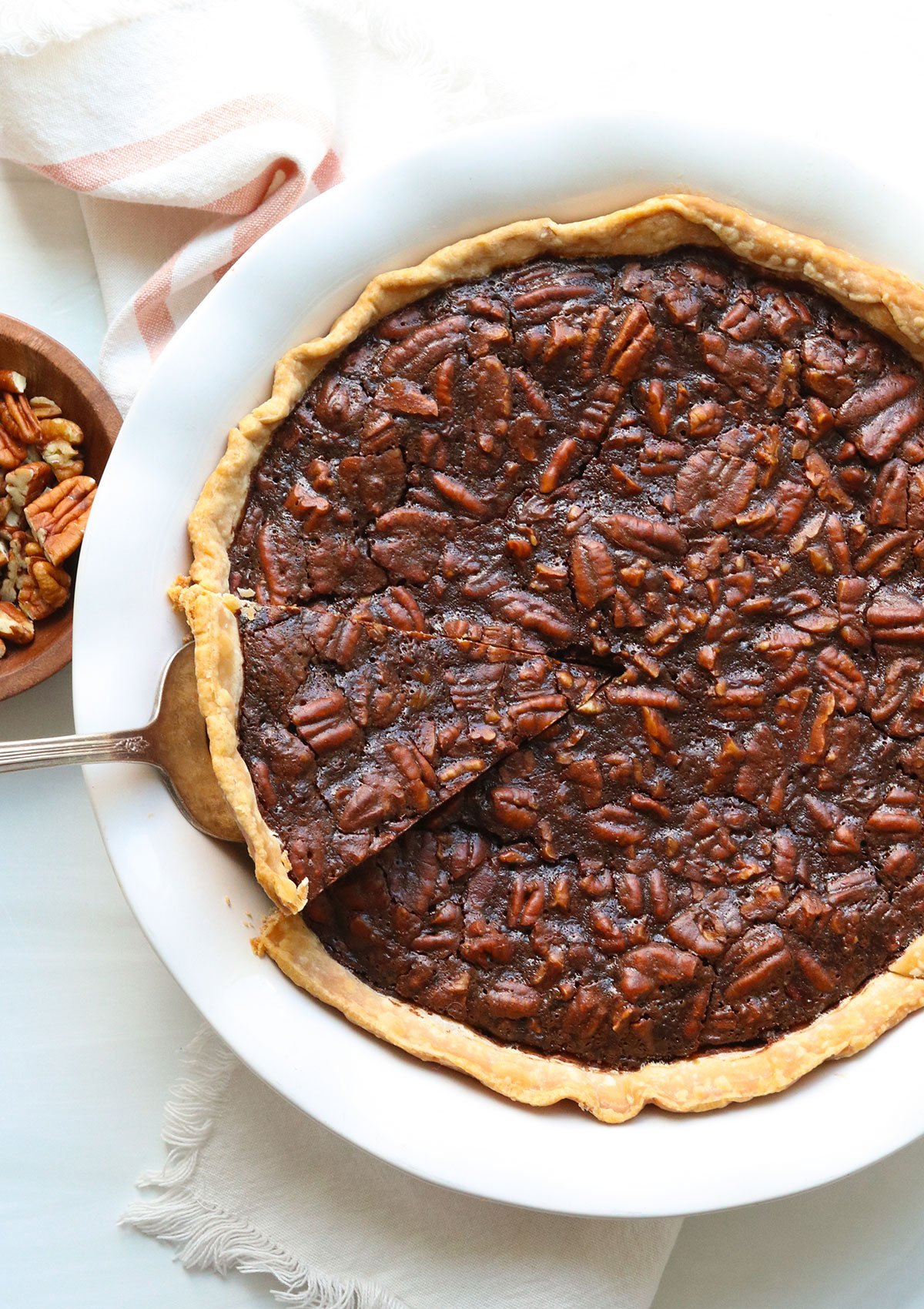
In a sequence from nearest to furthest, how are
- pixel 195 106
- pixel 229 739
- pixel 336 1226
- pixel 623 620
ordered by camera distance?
pixel 229 739 → pixel 623 620 → pixel 195 106 → pixel 336 1226

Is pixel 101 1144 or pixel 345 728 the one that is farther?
pixel 101 1144

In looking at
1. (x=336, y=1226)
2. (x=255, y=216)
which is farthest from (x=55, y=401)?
(x=336, y=1226)

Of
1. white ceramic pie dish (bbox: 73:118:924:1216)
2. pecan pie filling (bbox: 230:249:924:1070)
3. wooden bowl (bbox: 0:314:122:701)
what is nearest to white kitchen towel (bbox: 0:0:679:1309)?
wooden bowl (bbox: 0:314:122:701)

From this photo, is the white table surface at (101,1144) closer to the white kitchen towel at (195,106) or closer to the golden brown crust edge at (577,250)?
the white kitchen towel at (195,106)

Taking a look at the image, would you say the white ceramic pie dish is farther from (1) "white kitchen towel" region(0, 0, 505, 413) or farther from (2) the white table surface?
(2) the white table surface

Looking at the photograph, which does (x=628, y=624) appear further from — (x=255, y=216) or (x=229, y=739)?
(x=255, y=216)
